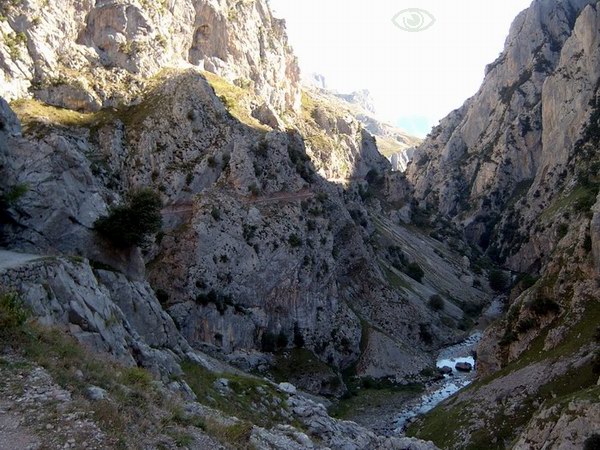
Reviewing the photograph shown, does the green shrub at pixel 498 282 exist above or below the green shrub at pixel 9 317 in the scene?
below

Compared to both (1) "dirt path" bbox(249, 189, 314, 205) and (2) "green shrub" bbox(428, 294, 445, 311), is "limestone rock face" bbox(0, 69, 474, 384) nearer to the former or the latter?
(1) "dirt path" bbox(249, 189, 314, 205)

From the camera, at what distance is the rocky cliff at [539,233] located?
35281 mm

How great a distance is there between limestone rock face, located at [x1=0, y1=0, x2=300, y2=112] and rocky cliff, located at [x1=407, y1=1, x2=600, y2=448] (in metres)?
53.5

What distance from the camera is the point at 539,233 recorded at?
418 ft

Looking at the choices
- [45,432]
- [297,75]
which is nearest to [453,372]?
[45,432]

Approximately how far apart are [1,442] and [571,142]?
156 m

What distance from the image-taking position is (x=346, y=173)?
13625 centimetres

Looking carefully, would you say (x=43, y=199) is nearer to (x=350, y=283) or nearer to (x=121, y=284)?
(x=121, y=284)

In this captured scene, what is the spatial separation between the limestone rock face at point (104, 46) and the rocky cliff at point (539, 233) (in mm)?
53451

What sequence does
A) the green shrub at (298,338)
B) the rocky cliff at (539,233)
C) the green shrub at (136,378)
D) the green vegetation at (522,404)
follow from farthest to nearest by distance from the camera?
the green shrub at (298,338), the rocky cliff at (539,233), the green vegetation at (522,404), the green shrub at (136,378)

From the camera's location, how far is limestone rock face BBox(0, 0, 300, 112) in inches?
2253

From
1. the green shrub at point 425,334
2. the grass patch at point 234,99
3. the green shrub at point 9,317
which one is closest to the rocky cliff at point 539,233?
the green shrub at point 425,334

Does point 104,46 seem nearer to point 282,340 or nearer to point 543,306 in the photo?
point 282,340

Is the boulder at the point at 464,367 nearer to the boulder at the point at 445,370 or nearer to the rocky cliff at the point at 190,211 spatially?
the boulder at the point at 445,370
